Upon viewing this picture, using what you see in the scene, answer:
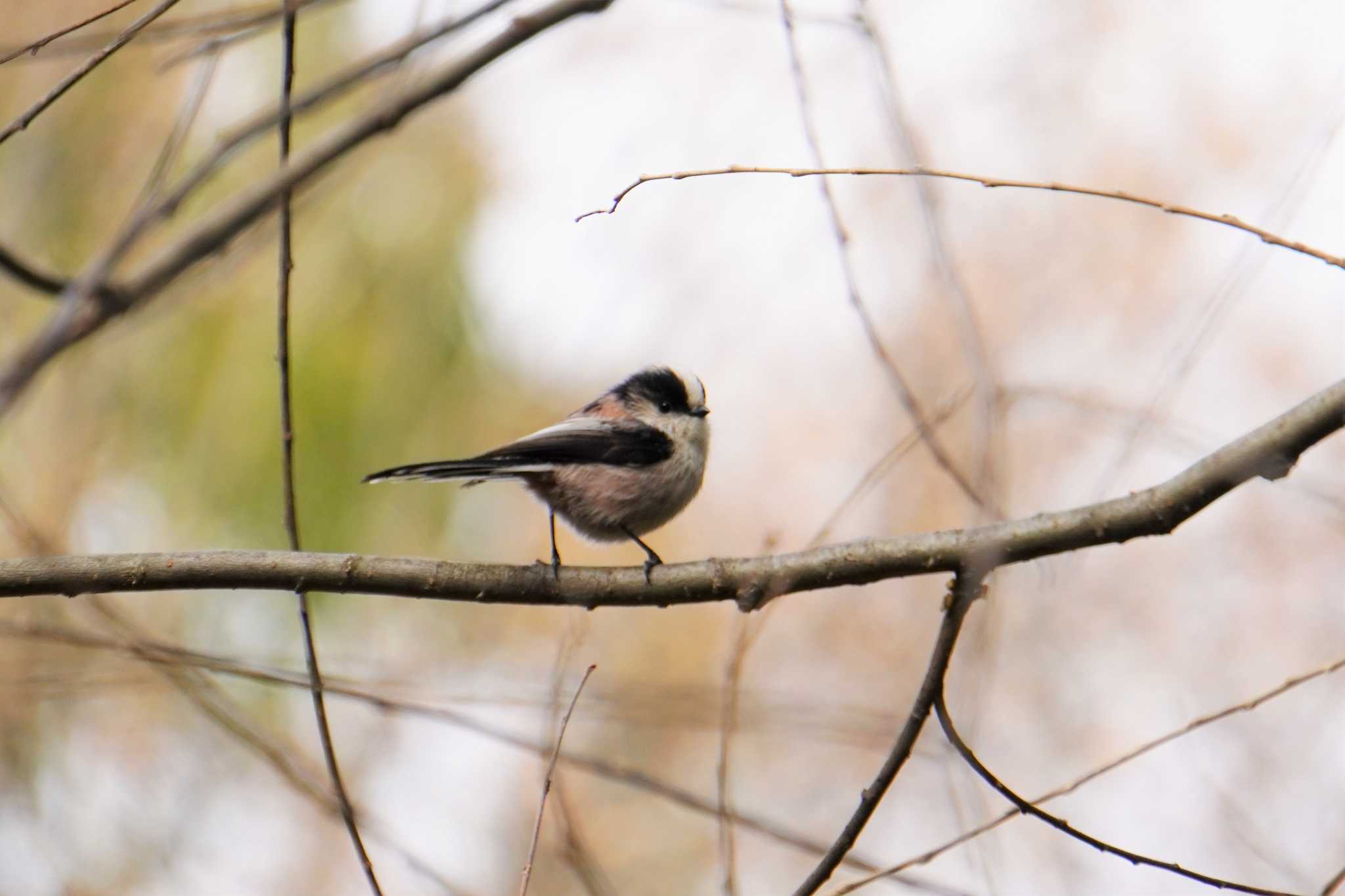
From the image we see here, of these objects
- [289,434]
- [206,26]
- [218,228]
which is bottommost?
[218,228]

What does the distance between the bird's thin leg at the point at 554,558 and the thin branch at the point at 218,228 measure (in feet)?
3.79

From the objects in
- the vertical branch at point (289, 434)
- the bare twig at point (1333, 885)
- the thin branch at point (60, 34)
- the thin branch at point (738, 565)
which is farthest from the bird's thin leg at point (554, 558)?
the bare twig at point (1333, 885)

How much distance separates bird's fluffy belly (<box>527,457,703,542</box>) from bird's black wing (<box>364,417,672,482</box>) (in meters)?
0.04

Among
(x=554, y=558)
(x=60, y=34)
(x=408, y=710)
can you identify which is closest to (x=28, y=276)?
(x=60, y=34)

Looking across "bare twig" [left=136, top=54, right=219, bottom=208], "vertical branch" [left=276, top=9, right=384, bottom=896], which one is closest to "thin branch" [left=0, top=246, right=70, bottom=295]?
"bare twig" [left=136, top=54, right=219, bottom=208]

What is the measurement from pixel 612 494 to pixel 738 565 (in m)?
1.62

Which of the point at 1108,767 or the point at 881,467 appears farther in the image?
the point at 881,467

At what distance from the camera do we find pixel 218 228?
2119 millimetres

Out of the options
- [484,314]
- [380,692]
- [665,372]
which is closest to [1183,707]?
[665,372]

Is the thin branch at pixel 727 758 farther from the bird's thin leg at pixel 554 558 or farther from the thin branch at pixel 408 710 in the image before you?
the bird's thin leg at pixel 554 558

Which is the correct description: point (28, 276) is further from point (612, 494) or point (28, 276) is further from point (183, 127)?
point (612, 494)

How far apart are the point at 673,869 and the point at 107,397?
5.20 meters

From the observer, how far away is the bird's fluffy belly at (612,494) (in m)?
4.38

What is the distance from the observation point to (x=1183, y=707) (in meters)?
4.40
